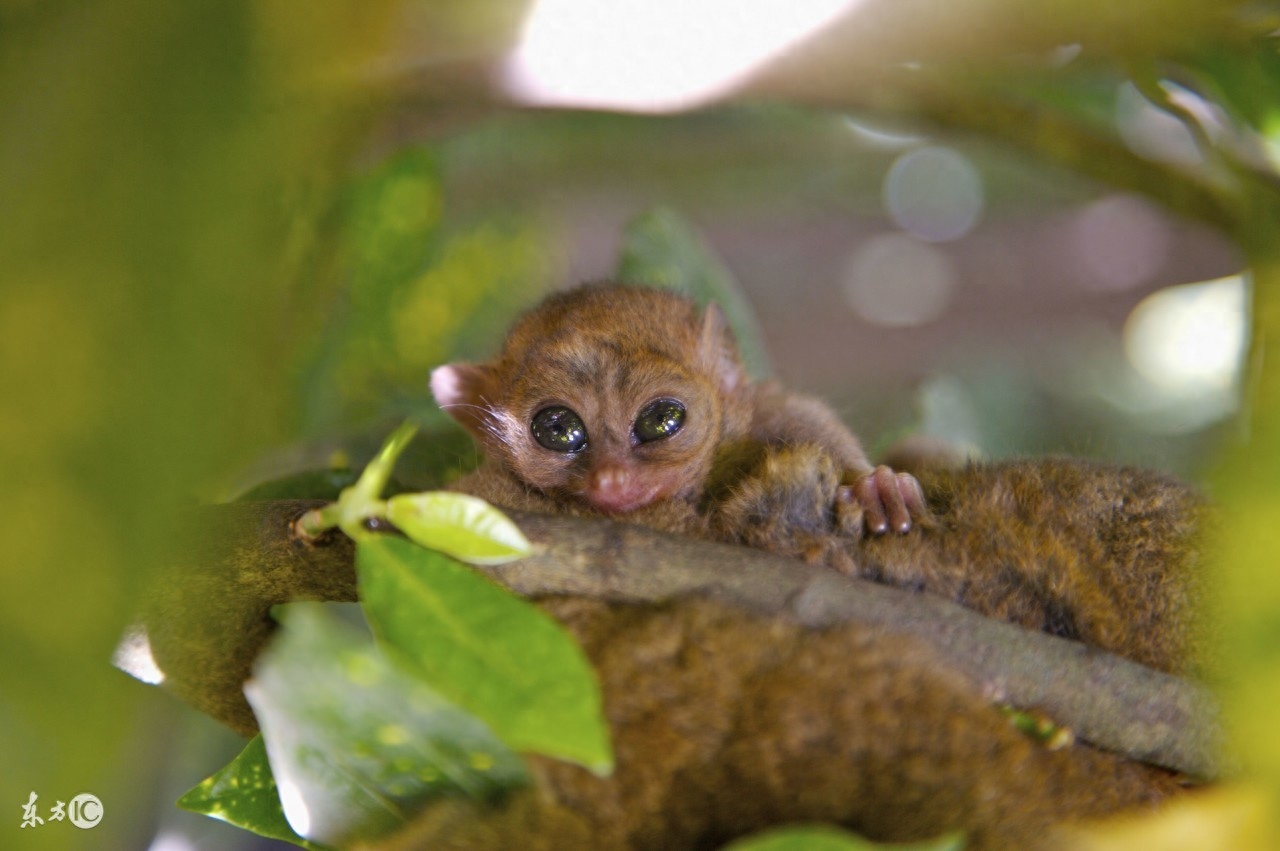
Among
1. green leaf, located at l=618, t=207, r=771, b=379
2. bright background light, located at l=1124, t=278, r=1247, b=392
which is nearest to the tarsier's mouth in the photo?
green leaf, located at l=618, t=207, r=771, b=379

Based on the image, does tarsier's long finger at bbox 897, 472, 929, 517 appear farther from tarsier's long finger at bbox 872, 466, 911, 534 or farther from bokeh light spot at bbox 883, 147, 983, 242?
bokeh light spot at bbox 883, 147, 983, 242

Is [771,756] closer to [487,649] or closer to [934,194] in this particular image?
[487,649]

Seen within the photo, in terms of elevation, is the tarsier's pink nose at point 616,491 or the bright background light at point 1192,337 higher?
the bright background light at point 1192,337

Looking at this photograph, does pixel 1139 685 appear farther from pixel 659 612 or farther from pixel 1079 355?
pixel 1079 355

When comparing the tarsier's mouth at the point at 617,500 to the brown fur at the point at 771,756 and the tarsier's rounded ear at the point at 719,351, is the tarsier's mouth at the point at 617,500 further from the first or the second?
the brown fur at the point at 771,756

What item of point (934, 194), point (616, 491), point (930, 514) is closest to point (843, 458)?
point (616, 491)

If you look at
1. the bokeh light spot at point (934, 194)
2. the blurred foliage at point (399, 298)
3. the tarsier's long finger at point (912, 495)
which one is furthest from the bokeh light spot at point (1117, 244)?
the tarsier's long finger at point (912, 495)

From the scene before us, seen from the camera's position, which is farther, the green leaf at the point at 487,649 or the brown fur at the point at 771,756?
the brown fur at the point at 771,756
